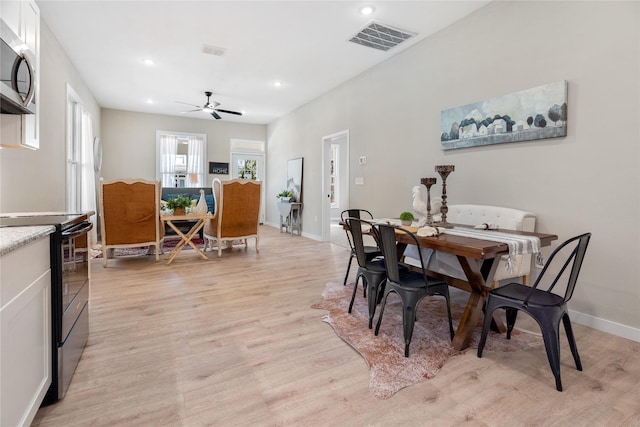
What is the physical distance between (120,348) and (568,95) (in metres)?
3.86

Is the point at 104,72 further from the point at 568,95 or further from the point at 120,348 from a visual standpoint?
the point at 568,95

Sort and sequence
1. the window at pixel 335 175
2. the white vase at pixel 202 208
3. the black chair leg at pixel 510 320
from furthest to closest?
1. the window at pixel 335 175
2. the white vase at pixel 202 208
3. the black chair leg at pixel 510 320

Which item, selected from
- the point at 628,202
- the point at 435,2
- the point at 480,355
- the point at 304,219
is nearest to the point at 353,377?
the point at 480,355

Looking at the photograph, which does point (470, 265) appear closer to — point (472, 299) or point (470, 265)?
point (470, 265)

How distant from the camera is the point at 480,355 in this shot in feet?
6.66

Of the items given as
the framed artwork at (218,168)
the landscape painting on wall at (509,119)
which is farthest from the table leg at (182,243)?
the framed artwork at (218,168)

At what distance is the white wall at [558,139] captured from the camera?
2350 mm

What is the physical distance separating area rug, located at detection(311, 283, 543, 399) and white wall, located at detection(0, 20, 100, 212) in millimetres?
2864

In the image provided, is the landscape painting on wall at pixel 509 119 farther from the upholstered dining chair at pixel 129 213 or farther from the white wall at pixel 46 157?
the white wall at pixel 46 157

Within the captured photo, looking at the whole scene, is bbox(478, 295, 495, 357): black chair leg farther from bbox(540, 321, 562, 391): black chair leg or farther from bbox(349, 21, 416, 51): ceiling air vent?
bbox(349, 21, 416, 51): ceiling air vent

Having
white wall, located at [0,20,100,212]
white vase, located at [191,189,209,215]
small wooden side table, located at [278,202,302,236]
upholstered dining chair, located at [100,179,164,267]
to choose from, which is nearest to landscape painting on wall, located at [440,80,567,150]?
white vase, located at [191,189,209,215]

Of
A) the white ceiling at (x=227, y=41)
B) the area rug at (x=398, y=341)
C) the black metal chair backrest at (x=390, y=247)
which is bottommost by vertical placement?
the area rug at (x=398, y=341)

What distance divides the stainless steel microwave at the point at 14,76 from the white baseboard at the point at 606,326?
4.13 metres

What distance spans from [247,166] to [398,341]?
7737mm
